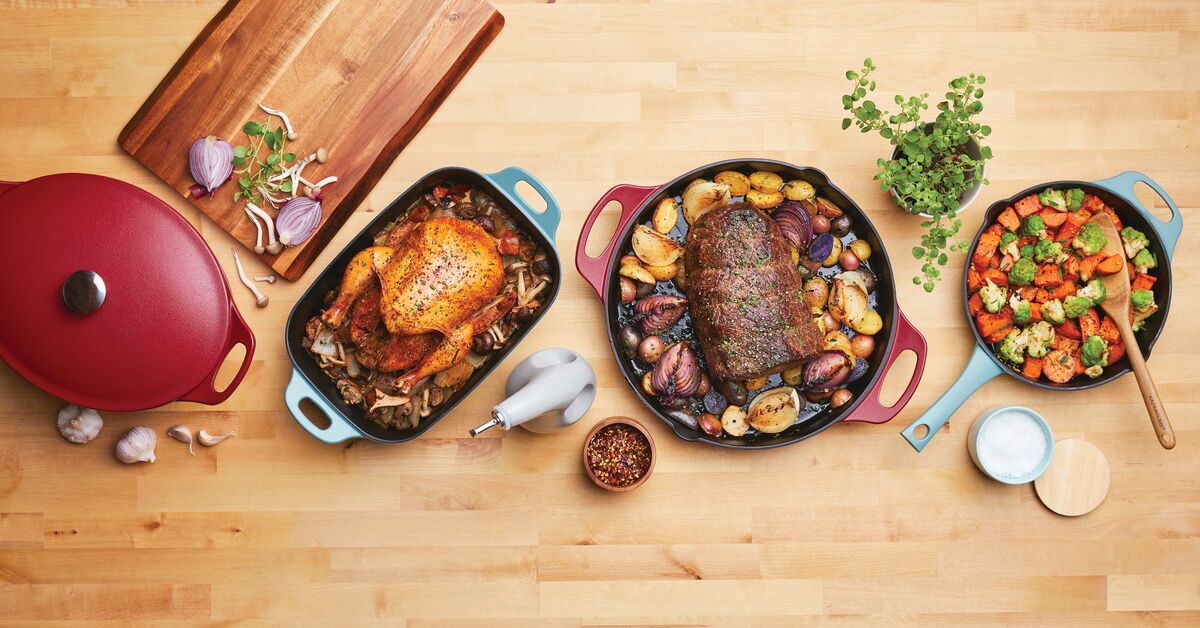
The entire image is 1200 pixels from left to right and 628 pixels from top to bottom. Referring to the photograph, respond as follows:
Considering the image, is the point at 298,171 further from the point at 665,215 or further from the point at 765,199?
the point at 765,199

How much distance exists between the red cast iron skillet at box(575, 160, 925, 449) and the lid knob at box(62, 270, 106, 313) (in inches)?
39.1

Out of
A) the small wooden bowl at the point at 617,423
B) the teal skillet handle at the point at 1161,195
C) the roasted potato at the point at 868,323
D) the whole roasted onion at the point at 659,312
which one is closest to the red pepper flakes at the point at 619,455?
the small wooden bowl at the point at 617,423

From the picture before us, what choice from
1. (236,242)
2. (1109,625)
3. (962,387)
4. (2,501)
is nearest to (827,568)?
(962,387)

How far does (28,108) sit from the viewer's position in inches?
76.3

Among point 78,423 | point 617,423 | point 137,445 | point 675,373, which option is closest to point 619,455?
point 617,423

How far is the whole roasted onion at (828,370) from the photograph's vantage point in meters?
1.81

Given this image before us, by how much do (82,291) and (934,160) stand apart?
74.8 inches

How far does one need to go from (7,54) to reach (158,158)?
51cm

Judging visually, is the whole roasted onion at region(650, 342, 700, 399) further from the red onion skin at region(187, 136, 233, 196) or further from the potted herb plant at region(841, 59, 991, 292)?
the red onion skin at region(187, 136, 233, 196)

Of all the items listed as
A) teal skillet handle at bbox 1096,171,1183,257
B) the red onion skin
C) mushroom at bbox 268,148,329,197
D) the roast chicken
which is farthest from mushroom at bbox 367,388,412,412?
teal skillet handle at bbox 1096,171,1183,257

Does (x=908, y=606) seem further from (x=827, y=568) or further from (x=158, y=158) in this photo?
(x=158, y=158)

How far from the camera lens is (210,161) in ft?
6.01

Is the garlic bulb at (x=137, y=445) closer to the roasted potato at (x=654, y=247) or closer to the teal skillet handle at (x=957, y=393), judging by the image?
the roasted potato at (x=654, y=247)

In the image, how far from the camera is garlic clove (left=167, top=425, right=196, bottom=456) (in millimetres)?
1912
